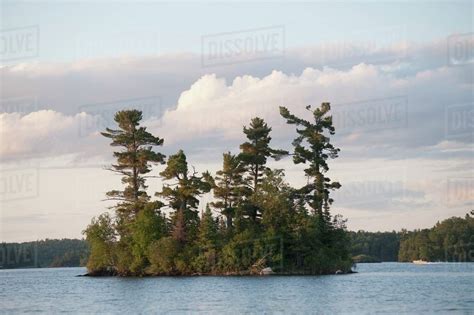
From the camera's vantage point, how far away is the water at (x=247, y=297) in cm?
5259

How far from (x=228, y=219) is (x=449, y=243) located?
109 metres

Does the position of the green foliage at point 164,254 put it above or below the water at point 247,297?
above

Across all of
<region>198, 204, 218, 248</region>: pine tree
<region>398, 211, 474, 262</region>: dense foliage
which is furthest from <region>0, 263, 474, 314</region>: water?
<region>398, 211, 474, 262</region>: dense foliage

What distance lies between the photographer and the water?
52.6m

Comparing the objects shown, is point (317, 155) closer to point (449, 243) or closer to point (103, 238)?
point (103, 238)

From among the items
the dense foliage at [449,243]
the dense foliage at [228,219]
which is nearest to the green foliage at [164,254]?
the dense foliage at [228,219]

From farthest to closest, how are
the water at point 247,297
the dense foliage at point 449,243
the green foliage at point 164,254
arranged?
the dense foliage at point 449,243, the green foliage at point 164,254, the water at point 247,297

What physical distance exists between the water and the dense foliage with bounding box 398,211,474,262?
10976cm

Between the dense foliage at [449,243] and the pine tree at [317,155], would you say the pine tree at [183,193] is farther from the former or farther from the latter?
the dense foliage at [449,243]

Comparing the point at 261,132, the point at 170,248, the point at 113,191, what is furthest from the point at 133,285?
the point at 261,132

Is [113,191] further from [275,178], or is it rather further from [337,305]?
[337,305]

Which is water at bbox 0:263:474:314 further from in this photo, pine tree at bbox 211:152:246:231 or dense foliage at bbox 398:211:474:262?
dense foliage at bbox 398:211:474:262

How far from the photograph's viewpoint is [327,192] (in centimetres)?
9250

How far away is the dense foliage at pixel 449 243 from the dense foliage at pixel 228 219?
319 ft
